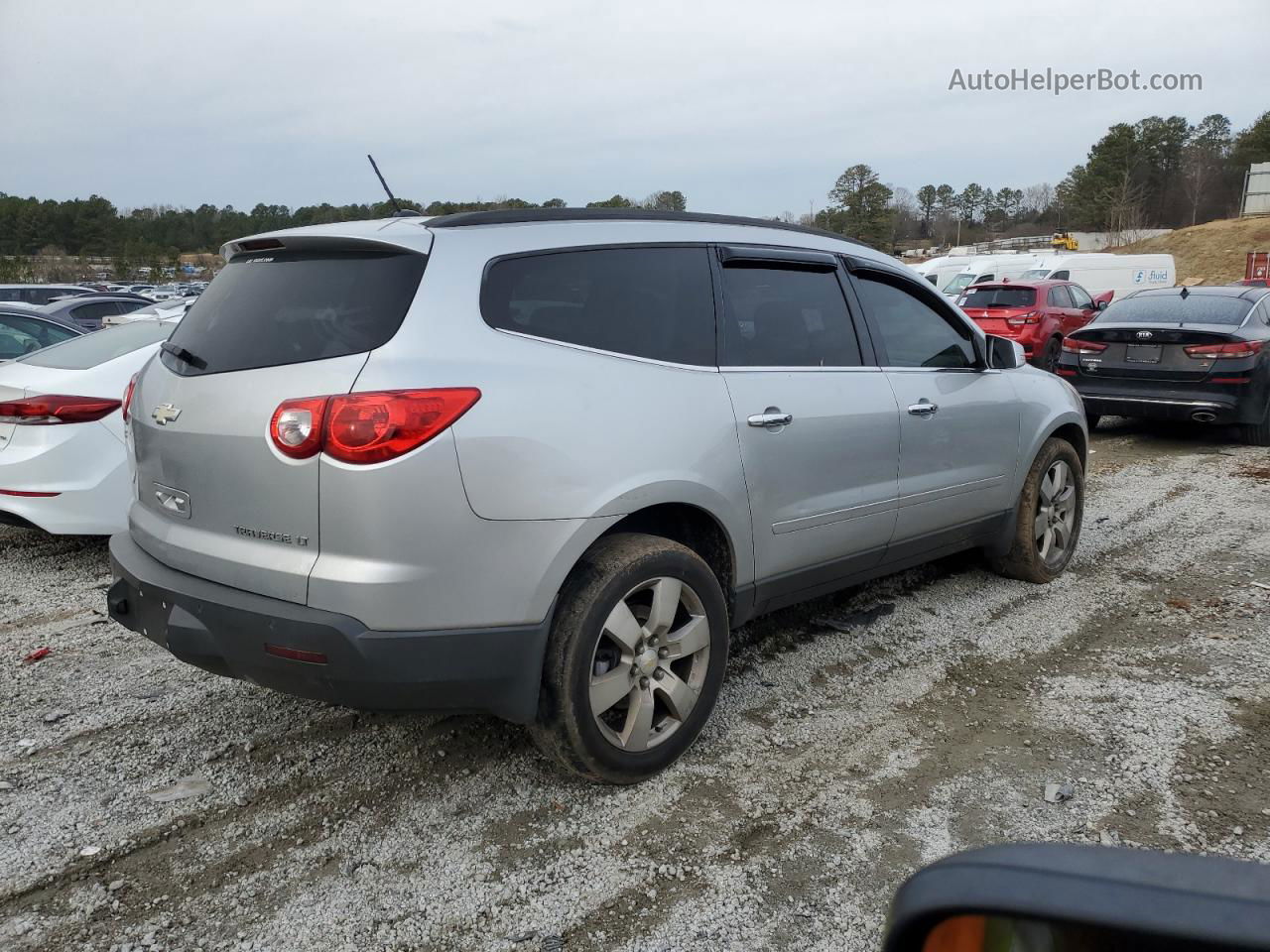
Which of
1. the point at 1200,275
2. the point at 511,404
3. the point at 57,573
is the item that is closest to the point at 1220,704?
the point at 511,404

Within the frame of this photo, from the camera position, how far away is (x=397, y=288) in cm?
279

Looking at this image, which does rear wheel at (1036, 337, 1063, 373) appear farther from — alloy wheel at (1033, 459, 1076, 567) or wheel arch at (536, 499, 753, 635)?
wheel arch at (536, 499, 753, 635)

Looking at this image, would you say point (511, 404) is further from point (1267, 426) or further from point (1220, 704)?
point (1267, 426)

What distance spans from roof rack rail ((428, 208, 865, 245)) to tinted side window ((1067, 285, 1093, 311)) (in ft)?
51.3

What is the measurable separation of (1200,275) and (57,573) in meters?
60.5

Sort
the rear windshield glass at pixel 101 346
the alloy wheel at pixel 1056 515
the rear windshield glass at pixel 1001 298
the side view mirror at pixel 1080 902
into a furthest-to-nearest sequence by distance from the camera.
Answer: the rear windshield glass at pixel 1001 298 < the rear windshield glass at pixel 101 346 < the alloy wheel at pixel 1056 515 < the side view mirror at pixel 1080 902

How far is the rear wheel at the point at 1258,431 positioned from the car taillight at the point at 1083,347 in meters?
1.52

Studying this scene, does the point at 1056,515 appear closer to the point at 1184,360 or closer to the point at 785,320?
the point at 785,320

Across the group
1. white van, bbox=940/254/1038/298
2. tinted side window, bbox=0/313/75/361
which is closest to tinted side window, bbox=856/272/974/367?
tinted side window, bbox=0/313/75/361

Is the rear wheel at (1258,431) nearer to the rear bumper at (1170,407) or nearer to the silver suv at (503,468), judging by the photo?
the rear bumper at (1170,407)

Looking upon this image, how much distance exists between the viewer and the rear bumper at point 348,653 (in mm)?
2607

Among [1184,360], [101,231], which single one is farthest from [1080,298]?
[101,231]

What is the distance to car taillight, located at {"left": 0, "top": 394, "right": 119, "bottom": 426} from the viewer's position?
529 centimetres

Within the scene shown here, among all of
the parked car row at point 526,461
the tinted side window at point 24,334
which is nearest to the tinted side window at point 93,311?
the tinted side window at point 24,334
